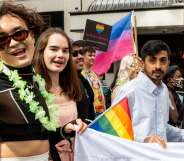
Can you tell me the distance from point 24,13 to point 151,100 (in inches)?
73.0

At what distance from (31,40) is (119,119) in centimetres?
160

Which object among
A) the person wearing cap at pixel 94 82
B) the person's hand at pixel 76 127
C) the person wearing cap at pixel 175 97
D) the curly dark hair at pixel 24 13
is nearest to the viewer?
the curly dark hair at pixel 24 13

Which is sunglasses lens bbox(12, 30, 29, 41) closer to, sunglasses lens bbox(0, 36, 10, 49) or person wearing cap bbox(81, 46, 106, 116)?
sunglasses lens bbox(0, 36, 10, 49)

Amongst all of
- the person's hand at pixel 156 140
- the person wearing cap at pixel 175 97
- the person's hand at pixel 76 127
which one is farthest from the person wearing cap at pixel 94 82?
the person's hand at pixel 76 127

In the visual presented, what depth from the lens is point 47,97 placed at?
3059mm

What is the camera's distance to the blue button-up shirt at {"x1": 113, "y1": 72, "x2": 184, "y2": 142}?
4.13 meters

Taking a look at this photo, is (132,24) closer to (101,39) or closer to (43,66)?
(101,39)

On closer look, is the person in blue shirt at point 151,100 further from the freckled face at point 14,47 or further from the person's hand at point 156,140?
the freckled face at point 14,47

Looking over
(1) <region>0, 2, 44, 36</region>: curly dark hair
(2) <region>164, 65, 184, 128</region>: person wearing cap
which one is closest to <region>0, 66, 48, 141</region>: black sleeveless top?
(1) <region>0, 2, 44, 36</region>: curly dark hair

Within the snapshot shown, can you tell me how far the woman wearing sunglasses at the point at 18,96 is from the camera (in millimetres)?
2473

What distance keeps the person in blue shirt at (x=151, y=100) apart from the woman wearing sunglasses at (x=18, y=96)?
158 centimetres

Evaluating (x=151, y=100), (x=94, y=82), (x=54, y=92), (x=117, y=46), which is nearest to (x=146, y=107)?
(x=151, y=100)

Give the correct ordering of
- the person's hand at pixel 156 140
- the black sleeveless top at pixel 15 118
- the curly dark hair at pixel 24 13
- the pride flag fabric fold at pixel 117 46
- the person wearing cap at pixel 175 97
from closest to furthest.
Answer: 1. the black sleeveless top at pixel 15 118
2. the curly dark hair at pixel 24 13
3. the person's hand at pixel 156 140
4. the person wearing cap at pixel 175 97
5. the pride flag fabric fold at pixel 117 46

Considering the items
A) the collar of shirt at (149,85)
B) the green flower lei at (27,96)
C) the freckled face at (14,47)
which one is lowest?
the collar of shirt at (149,85)
